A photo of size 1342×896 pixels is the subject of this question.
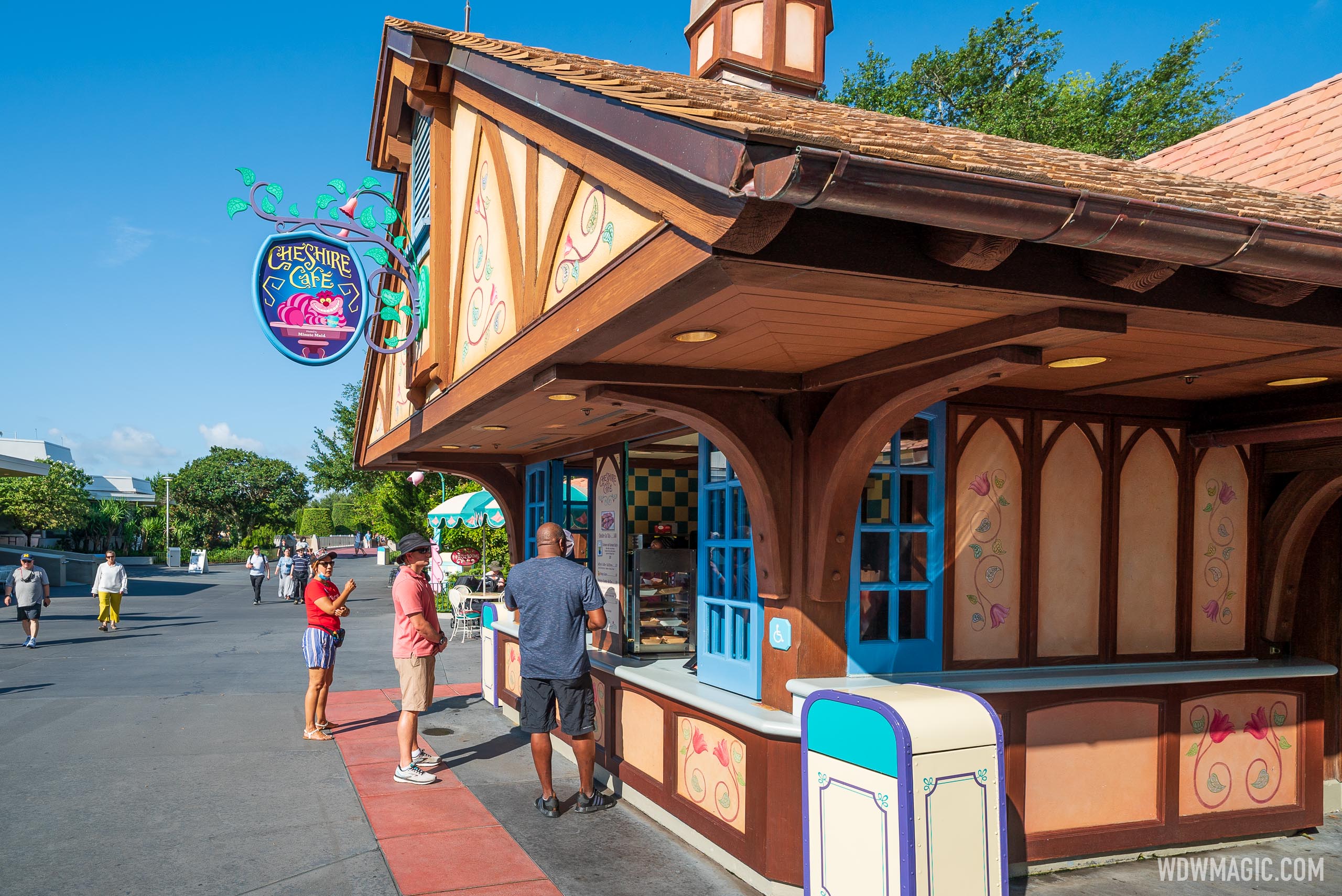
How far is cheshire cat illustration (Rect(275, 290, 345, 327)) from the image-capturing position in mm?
7180

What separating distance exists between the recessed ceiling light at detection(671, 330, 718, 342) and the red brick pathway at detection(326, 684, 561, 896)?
9.75ft

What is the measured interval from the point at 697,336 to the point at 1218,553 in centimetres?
449

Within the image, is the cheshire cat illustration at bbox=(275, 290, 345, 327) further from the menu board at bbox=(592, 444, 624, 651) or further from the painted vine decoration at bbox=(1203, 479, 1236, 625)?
the painted vine decoration at bbox=(1203, 479, 1236, 625)

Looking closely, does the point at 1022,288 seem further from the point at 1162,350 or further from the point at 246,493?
the point at 246,493

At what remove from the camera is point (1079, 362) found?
4348 mm

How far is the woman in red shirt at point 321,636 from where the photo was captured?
8.10m

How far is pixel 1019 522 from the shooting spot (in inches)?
223

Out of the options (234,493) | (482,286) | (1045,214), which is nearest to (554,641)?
(482,286)

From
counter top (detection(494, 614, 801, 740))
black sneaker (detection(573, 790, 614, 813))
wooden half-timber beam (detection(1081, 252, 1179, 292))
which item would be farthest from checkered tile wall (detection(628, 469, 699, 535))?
wooden half-timber beam (detection(1081, 252, 1179, 292))

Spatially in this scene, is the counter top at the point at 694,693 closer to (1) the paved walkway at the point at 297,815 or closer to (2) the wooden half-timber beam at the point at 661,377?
(1) the paved walkway at the point at 297,815

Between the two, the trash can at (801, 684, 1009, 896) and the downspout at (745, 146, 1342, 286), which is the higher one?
the downspout at (745, 146, 1342, 286)

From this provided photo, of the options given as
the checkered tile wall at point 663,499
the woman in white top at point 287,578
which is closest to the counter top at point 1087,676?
the checkered tile wall at point 663,499

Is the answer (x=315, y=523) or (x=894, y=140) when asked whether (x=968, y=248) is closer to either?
(x=894, y=140)

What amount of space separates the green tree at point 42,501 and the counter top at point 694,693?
1589 inches
